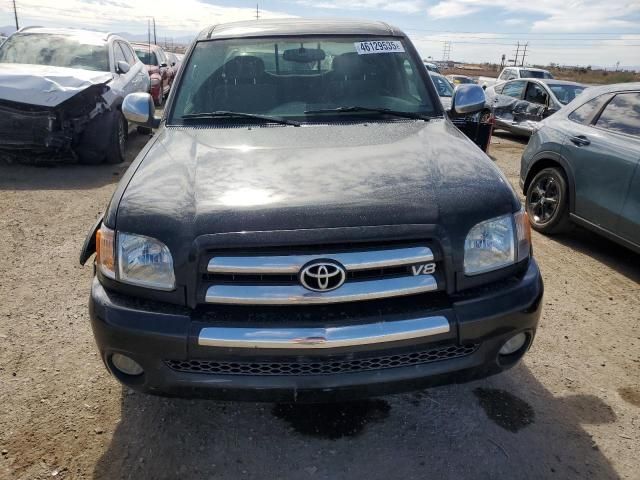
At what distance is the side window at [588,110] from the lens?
486 centimetres

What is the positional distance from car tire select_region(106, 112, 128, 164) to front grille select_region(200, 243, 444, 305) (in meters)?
6.47

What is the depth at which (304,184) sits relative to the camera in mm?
2215

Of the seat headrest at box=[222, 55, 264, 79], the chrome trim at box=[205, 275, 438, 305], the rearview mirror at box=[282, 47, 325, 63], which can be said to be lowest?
the chrome trim at box=[205, 275, 438, 305]

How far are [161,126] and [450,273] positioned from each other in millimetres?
2025

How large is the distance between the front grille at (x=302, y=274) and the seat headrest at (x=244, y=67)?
1.74m

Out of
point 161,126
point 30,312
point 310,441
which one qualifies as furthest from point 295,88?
point 30,312

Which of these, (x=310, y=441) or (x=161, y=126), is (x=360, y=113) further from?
(x=310, y=441)

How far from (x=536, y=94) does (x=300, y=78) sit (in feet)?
31.7

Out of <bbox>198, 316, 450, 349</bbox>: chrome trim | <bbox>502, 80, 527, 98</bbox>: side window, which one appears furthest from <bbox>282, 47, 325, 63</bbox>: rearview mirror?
<bbox>502, 80, 527, 98</bbox>: side window

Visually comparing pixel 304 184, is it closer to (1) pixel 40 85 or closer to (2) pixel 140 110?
(2) pixel 140 110

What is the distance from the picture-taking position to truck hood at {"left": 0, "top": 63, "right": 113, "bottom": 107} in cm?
679

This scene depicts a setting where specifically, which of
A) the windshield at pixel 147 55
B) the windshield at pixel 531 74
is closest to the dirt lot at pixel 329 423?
the windshield at pixel 147 55

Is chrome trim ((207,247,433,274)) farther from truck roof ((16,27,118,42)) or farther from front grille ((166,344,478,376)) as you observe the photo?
truck roof ((16,27,118,42))

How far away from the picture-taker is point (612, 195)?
4.39 meters
